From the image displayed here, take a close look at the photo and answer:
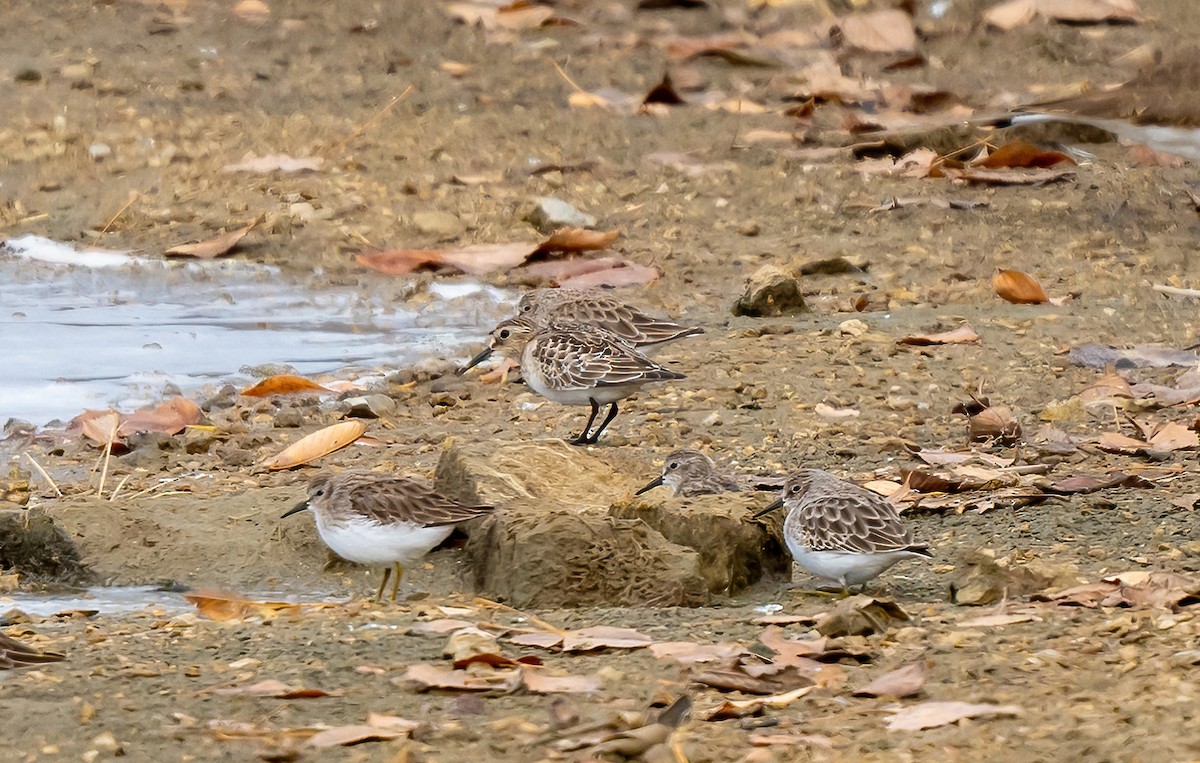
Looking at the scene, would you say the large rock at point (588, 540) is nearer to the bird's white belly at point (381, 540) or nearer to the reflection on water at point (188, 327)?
the bird's white belly at point (381, 540)

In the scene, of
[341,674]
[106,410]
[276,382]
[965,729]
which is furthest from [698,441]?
[965,729]

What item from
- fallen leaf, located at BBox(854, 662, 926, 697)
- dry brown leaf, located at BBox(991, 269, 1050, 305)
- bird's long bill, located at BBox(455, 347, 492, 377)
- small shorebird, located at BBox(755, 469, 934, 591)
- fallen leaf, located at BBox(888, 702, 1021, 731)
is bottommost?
dry brown leaf, located at BBox(991, 269, 1050, 305)

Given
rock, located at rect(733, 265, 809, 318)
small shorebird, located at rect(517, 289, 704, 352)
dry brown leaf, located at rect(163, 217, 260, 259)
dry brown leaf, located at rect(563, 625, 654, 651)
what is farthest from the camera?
dry brown leaf, located at rect(163, 217, 260, 259)

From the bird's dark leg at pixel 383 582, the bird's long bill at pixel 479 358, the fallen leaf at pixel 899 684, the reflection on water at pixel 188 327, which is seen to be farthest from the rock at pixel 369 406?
the fallen leaf at pixel 899 684

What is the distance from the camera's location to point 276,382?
793 centimetres

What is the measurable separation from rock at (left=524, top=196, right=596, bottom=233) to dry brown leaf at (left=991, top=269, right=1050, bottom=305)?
2.49 metres

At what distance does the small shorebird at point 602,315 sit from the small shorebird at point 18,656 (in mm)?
3837

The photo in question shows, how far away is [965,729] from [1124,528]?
2016 mm

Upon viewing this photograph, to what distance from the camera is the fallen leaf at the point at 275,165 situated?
436 inches

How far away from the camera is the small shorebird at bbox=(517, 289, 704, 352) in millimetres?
8023

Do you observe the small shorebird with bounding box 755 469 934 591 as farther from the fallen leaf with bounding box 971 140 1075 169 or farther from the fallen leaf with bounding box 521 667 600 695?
the fallen leaf with bounding box 971 140 1075 169

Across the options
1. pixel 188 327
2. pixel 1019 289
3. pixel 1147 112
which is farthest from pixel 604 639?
pixel 1147 112

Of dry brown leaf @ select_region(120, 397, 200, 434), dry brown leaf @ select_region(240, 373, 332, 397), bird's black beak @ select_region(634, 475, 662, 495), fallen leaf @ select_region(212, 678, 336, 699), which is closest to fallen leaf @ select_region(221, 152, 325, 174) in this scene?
dry brown leaf @ select_region(240, 373, 332, 397)

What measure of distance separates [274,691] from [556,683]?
2.00 ft
